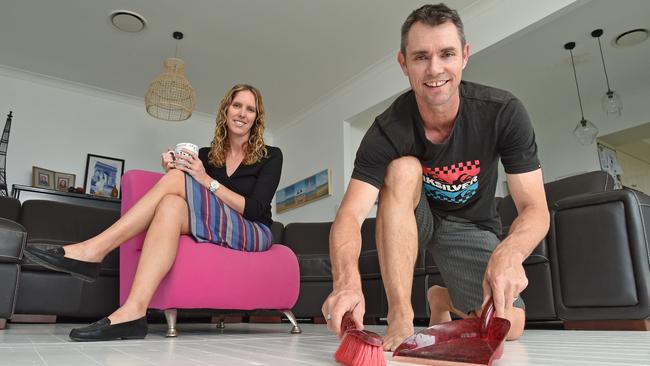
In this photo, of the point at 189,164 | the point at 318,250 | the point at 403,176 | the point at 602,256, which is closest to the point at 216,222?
the point at 189,164

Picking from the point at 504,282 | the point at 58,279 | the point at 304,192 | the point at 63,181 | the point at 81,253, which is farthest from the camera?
the point at 304,192

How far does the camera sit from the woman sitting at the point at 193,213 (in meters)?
1.25

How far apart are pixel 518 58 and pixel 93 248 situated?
3.80 meters

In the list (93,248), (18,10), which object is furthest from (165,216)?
(18,10)

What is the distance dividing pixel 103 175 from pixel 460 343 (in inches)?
182

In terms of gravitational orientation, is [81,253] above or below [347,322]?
above

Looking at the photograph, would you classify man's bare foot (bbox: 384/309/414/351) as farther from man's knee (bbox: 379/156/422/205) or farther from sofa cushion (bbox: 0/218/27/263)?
sofa cushion (bbox: 0/218/27/263)

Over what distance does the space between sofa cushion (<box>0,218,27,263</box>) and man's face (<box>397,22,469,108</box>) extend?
1.65 meters

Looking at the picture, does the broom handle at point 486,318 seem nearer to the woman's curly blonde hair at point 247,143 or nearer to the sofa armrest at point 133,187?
the woman's curly blonde hair at point 247,143

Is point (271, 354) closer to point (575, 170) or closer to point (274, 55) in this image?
point (274, 55)

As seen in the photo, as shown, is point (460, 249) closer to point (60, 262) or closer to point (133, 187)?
point (60, 262)

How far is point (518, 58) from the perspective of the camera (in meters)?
3.97

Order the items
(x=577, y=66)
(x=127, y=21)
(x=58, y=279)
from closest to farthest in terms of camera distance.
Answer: (x=58, y=279), (x=127, y=21), (x=577, y=66)

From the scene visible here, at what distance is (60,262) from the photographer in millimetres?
1234
